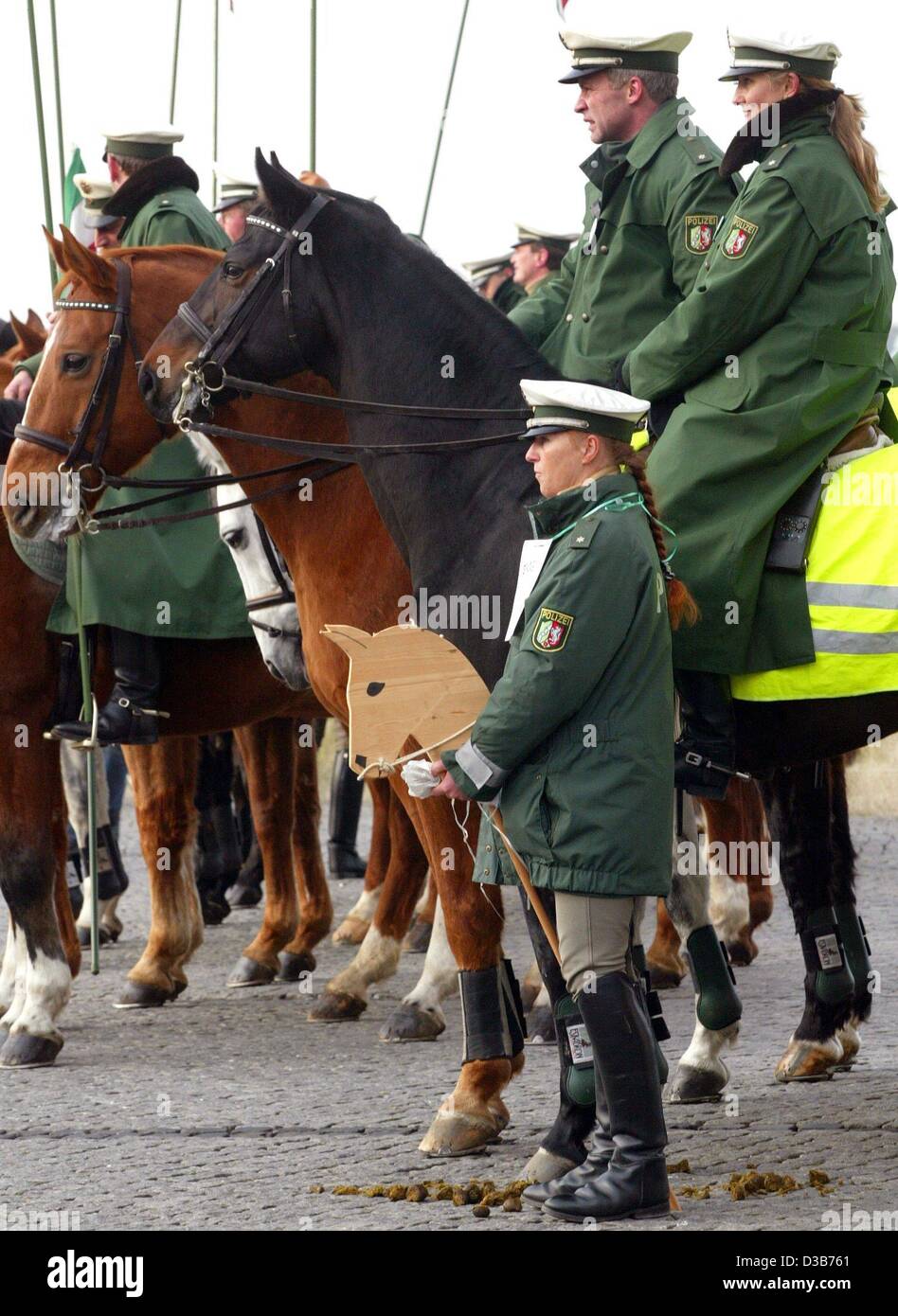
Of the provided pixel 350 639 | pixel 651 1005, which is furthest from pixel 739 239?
pixel 651 1005

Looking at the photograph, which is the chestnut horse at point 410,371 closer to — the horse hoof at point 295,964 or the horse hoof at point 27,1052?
the horse hoof at point 27,1052

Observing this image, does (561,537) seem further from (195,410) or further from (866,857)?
(866,857)

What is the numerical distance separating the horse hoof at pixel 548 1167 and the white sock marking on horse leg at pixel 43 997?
113 inches

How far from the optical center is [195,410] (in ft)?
20.3

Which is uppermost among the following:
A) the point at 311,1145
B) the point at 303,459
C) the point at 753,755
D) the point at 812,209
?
the point at 812,209

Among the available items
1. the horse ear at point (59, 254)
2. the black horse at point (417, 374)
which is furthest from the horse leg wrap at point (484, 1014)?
the horse ear at point (59, 254)

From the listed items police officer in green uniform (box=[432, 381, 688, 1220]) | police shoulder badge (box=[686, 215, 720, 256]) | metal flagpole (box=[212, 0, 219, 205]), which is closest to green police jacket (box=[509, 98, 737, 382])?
police shoulder badge (box=[686, 215, 720, 256])

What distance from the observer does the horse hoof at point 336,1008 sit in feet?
27.8

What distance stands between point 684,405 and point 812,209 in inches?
26.2

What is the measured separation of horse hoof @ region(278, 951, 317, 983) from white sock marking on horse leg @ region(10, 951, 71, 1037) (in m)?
1.83

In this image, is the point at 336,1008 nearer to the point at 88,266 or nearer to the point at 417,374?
the point at 88,266

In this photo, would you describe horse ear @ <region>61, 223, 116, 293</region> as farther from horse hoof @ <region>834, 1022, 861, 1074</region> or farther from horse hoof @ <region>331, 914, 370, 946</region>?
horse hoof @ <region>331, 914, 370, 946</region>

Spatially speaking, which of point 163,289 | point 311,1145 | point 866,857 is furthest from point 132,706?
point 866,857

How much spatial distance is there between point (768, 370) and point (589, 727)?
1.43m
